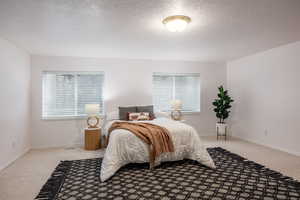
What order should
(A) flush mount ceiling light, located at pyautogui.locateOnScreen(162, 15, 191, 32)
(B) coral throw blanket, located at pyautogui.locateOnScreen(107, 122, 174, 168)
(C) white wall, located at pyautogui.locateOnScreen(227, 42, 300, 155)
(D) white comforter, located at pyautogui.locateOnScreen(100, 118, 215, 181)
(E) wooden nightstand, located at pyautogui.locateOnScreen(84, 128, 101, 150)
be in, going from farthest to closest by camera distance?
(E) wooden nightstand, located at pyautogui.locateOnScreen(84, 128, 101, 150) → (C) white wall, located at pyautogui.locateOnScreen(227, 42, 300, 155) → (B) coral throw blanket, located at pyautogui.locateOnScreen(107, 122, 174, 168) → (D) white comforter, located at pyautogui.locateOnScreen(100, 118, 215, 181) → (A) flush mount ceiling light, located at pyautogui.locateOnScreen(162, 15, 191, 32)

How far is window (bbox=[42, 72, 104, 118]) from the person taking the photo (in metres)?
4.85

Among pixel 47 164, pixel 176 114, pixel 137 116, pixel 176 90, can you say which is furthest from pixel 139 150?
pixel 176 90

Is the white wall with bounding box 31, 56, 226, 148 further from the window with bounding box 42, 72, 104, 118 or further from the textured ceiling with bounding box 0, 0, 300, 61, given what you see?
the textured ceiling with bounding box 0, 0, 300, 61

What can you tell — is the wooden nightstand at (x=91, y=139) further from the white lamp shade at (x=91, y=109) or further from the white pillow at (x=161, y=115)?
the white pillow at (x=161, y=115)

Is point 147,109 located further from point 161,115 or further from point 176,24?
point 176,24

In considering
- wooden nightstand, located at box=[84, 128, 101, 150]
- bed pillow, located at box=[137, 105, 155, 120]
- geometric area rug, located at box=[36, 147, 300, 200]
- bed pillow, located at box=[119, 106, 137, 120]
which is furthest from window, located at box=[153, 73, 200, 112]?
geometric area rug, located at box=[36, 147, 300, 200]

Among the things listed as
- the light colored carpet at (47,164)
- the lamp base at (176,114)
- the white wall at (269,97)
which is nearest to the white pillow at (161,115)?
the lamp base at (176,114)

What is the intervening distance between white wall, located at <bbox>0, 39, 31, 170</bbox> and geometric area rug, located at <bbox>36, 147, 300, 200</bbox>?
1.11 m

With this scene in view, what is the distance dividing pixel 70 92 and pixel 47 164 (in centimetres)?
198

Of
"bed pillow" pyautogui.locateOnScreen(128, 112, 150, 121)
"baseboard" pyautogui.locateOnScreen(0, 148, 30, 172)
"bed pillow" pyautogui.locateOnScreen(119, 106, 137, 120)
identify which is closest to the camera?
"baseboard" pyautogui.locateOnScreen(0, 148, 30, 172)

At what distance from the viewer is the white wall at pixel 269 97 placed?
3.98m

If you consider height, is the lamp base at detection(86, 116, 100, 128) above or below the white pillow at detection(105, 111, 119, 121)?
below

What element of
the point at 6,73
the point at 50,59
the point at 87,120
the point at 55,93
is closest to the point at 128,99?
the point at 87,120

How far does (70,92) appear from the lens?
498 cm
